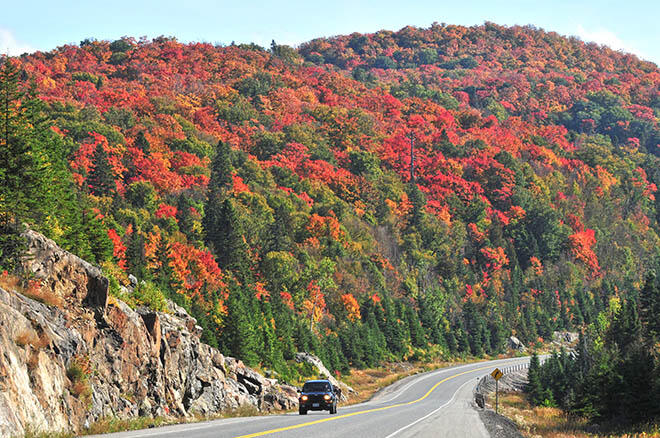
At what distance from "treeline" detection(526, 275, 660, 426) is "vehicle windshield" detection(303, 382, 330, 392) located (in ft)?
43.7

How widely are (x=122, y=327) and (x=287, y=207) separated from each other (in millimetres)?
64460

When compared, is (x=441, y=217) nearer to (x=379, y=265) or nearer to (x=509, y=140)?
(x=379, y=265)

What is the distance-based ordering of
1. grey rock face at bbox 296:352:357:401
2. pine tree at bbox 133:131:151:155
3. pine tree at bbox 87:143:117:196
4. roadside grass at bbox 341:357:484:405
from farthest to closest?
pine tree at bbox 133:131:151:155, pine tree at bbox 87:143:117:196, roadside grass at bbox 341:357:484:405, grey rock face at bbox 296:352:357:401

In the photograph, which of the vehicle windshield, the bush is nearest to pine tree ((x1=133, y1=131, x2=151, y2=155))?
the bush

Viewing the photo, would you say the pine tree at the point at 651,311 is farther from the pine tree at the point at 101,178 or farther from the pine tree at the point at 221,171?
the pine tree at the point at 101,178

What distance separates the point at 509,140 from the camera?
145 meters

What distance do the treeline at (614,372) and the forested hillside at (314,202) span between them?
17.1m

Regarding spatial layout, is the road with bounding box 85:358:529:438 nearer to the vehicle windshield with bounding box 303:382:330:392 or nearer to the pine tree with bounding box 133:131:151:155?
the vehicle windshield with bounding box 303:382:330:392

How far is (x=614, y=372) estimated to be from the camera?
34.5 m

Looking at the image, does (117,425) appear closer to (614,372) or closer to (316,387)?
(316,387)

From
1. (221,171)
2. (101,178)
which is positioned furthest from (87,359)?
(221,171)

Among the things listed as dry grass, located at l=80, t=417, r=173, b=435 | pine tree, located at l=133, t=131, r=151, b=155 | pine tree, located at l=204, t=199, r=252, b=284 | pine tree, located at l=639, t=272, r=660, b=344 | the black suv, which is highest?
pine tree, located at l=133, t=131, r=151, b=155

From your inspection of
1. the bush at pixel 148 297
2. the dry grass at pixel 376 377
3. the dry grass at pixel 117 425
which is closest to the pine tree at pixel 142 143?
the dry grass at pixel 376 377

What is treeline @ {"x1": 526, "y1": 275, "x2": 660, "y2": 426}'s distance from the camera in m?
29.7
